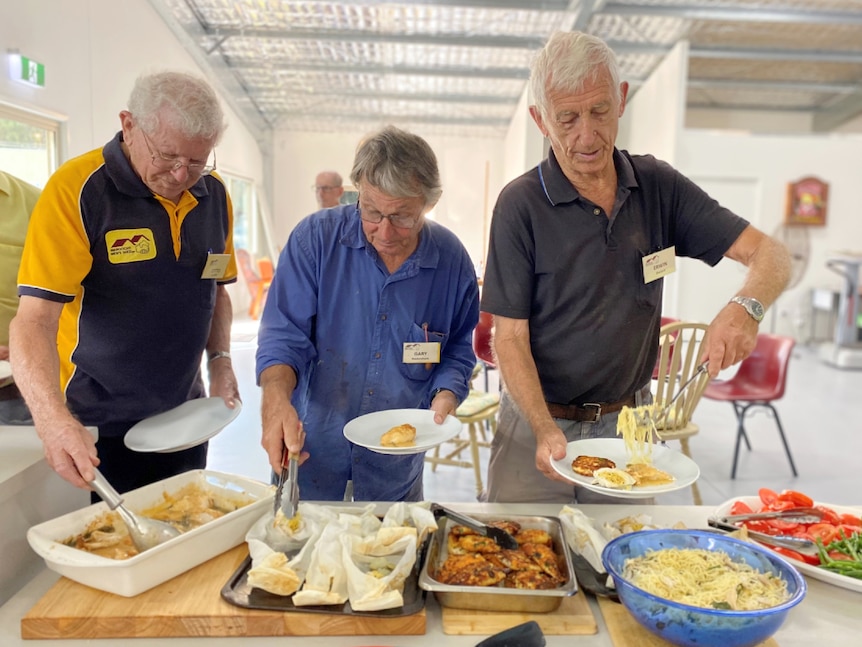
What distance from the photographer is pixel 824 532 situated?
129 cm

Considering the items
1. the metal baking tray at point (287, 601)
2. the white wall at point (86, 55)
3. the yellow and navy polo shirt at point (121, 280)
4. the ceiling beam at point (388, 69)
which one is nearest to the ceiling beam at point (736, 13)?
the ceiling beam at point (388, 69)

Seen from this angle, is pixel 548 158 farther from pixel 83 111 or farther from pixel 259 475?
pixel 83 111

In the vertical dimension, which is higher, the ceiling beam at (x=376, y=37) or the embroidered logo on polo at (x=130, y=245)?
the ceiling beam at (x=376, y=37)

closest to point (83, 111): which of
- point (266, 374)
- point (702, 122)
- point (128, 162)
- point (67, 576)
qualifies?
point (128, 162)

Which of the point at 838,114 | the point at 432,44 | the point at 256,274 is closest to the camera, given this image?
the point at 256,274

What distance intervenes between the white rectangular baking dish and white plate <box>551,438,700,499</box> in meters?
0.60

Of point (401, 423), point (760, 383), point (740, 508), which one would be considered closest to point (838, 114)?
point (760, 383)

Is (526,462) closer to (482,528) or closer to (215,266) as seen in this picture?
(482,528)

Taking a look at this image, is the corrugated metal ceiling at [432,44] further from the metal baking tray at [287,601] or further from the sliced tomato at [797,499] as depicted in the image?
the metal baking tray at [287,601]

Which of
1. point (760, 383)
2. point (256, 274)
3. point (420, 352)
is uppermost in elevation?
point (256, 274)

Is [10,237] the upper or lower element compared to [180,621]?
upper

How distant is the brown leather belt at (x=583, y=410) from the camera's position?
63.6 inches

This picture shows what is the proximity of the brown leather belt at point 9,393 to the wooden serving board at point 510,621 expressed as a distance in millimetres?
1192

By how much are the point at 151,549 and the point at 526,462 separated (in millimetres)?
942
